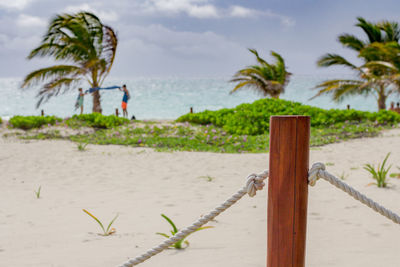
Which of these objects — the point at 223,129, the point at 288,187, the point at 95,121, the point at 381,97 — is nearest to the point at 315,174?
the point at 288,187

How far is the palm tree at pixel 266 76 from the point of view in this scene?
18.2 meters

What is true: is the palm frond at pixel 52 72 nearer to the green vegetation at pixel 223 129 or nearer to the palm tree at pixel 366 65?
the green vegetation at pixel 223 129

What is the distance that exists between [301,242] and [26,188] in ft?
18.2

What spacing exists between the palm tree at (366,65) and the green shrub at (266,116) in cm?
181

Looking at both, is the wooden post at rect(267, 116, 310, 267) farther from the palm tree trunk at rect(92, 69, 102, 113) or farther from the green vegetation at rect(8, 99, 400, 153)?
the palm tree trunk at rect(92, 69, 102, 113)

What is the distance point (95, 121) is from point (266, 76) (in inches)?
345

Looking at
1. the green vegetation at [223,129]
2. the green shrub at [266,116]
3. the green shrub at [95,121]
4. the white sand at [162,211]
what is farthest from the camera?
the green shrub at [95,121]

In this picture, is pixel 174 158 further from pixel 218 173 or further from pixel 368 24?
pixel 368 24

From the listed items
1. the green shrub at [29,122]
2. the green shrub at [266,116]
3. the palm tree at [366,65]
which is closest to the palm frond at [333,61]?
the palm tree at [366,65]

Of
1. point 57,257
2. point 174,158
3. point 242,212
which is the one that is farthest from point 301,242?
point 174,158

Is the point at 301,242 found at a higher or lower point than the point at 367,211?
higher

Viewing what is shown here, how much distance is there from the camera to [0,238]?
153 inches

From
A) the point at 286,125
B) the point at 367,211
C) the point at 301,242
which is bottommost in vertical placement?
the point at 367,211

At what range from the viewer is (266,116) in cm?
1330
